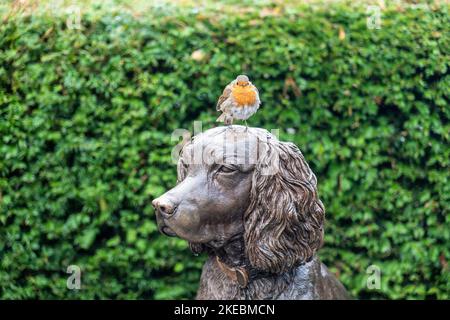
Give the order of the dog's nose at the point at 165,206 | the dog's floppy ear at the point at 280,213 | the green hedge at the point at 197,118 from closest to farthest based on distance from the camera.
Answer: the dog's nose at the point at 165,206 < the dog's floppy ear at the point at 280,213 < the green hedge at the point at 197,118

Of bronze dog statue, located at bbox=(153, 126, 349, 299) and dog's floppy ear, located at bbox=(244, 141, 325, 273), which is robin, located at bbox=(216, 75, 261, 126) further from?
dog's floppy ear, located at bbox=(244, 141, 325, 273)

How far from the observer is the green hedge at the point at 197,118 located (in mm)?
5156

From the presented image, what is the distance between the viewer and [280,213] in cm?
292

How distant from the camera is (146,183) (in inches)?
209

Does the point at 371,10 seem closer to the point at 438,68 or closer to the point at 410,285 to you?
the point at 438,68

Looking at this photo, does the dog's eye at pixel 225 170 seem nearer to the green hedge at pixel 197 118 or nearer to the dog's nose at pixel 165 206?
the dog's nose at pixel 165 206

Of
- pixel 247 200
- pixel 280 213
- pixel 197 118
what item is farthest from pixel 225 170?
pixel 197 118

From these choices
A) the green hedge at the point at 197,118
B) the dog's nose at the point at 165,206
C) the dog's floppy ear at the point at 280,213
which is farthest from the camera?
the green hedge at the point at 197,118

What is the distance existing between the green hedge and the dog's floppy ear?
89.2 inches

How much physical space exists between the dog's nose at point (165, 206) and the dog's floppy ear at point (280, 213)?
362 mm

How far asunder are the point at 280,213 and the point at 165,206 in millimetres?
522

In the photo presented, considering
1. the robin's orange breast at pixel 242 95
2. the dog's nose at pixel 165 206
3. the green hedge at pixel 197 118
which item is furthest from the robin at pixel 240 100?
the green hedge at pixel 197 118

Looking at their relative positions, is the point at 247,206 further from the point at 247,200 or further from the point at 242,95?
the point at 242,95

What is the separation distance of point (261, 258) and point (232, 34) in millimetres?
2664
